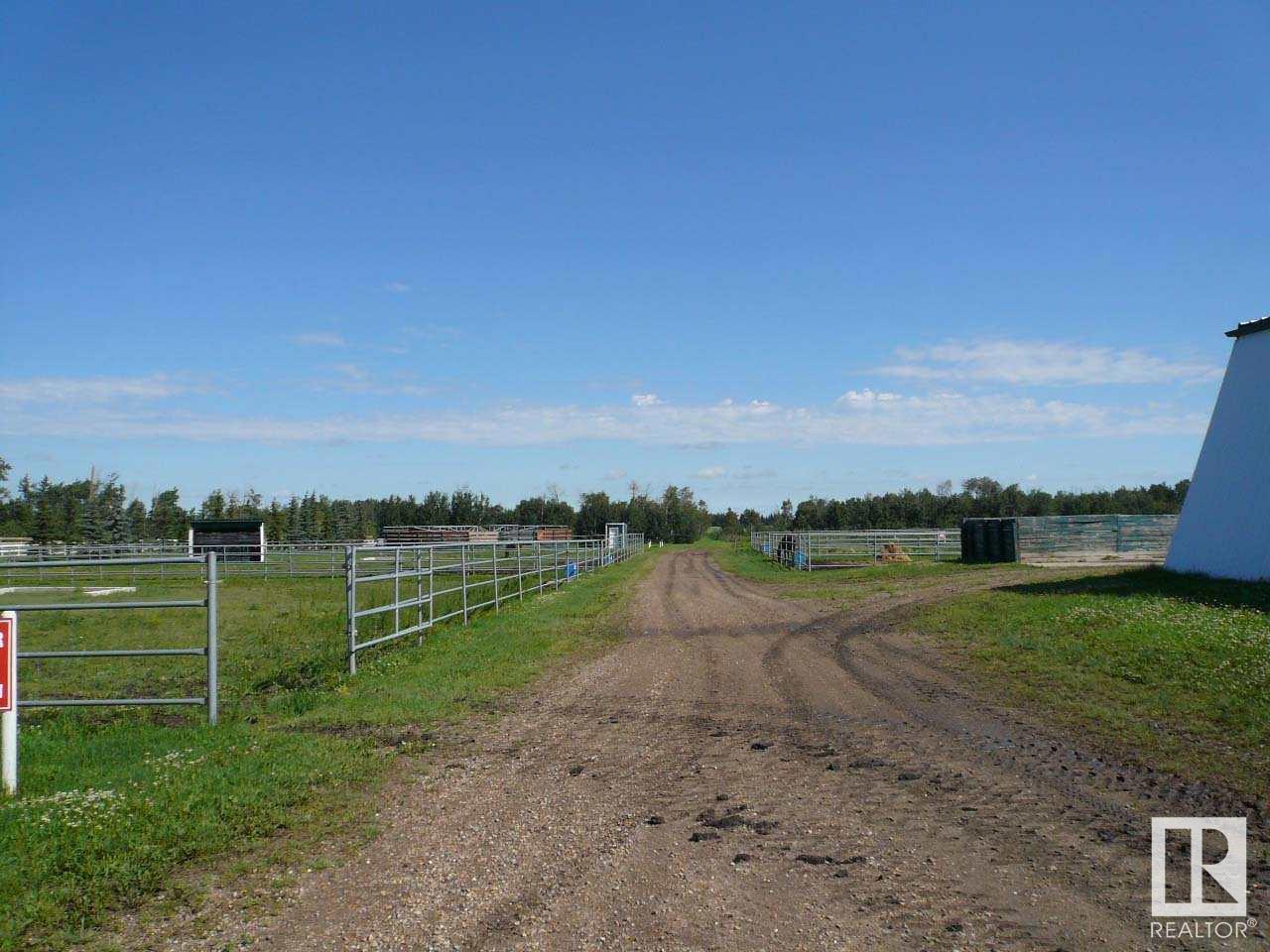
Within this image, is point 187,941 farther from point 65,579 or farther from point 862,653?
point 65,579

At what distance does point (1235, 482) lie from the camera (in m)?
19.1

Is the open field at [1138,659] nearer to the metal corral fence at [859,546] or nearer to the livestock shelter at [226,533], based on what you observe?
the metal corral fence at [859,546]

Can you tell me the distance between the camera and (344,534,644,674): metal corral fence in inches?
447

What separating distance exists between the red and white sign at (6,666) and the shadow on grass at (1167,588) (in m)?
15.9

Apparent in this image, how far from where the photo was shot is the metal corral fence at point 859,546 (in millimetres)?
35531

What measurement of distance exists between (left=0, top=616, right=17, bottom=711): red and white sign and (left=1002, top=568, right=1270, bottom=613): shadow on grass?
625 inches

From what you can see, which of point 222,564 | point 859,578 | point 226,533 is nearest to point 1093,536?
point 859,578

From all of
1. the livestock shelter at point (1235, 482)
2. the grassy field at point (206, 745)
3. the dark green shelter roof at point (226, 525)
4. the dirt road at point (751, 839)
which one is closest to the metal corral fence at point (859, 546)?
the livestock shelter at point (1235, 482)

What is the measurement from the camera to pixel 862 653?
12281 mm

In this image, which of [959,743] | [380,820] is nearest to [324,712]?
[380,820]

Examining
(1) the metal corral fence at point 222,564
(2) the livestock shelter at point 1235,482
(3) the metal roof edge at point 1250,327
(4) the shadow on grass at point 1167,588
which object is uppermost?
(3) the metal roof edge at point 1250,327

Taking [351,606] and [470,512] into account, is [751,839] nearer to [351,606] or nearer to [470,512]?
[351,606]

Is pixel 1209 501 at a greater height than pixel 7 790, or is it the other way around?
pixel 1209 501

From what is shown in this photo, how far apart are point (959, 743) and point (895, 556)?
29088 mm
